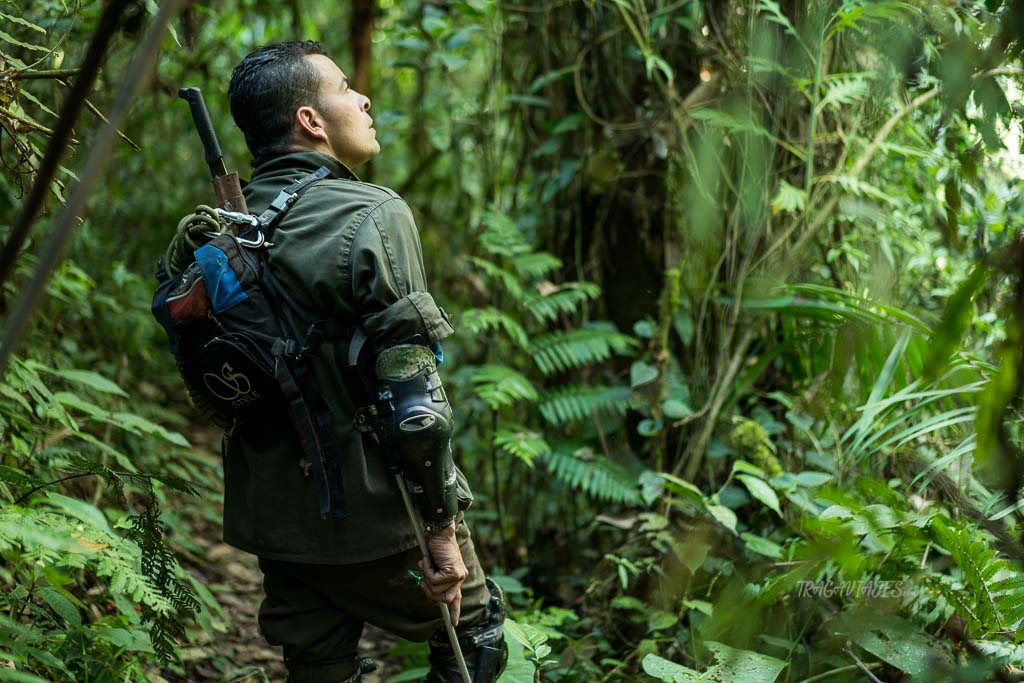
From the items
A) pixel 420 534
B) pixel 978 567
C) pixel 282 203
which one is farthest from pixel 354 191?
pixel 978 567

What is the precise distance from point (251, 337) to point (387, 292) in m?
0.35

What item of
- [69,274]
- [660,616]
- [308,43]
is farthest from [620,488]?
[69,274]

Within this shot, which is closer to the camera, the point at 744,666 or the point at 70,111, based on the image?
the point at 70,111

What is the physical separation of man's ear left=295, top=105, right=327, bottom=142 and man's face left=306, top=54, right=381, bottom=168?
0.06 feet

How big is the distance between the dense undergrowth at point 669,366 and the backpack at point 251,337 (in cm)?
47

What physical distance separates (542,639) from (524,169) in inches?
108

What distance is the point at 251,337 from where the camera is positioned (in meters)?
2.17

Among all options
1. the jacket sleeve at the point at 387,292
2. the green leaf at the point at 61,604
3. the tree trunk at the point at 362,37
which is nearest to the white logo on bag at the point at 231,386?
the jacket sleeve at the point at 387,292

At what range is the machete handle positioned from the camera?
2.25m

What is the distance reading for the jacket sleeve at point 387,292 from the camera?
7.02 feet

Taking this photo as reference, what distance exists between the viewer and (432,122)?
5.77 meters

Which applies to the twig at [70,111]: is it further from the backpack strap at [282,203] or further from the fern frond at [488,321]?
the fern frond at [488,321]

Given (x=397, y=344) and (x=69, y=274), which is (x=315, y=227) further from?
(x=69, y=274)

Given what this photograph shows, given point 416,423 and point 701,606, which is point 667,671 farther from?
point 416,423
